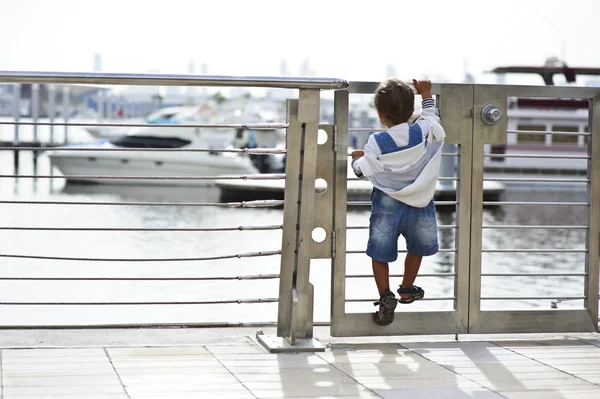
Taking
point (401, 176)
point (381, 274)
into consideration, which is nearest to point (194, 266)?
point (381, 274)

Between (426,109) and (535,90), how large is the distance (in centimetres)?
69

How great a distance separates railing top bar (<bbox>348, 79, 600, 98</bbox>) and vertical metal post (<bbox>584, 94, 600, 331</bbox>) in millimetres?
59

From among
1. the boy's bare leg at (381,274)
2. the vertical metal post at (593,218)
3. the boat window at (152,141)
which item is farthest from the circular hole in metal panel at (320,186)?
the boat window at (152,141)

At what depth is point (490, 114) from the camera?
5.02 meters

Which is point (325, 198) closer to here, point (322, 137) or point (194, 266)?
point (322, 137)

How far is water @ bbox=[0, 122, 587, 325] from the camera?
11195 mm

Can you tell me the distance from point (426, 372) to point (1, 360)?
170cm

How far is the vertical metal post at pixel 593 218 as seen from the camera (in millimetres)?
5156

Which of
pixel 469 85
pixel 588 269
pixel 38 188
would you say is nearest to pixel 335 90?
pixel 469 85

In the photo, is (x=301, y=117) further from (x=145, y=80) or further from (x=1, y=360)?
(x=1, y=360)

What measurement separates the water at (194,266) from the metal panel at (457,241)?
101 inches

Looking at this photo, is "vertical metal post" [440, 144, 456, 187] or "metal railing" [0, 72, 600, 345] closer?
"metal railing" [0, 72, 600, 345]

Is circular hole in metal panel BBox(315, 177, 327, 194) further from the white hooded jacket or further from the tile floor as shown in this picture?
the tile floor

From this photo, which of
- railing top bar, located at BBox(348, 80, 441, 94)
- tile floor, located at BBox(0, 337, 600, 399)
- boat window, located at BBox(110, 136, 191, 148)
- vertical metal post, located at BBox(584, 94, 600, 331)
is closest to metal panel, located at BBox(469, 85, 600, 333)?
vertical metal post, located at BBox(584, 94, 600, 331)
